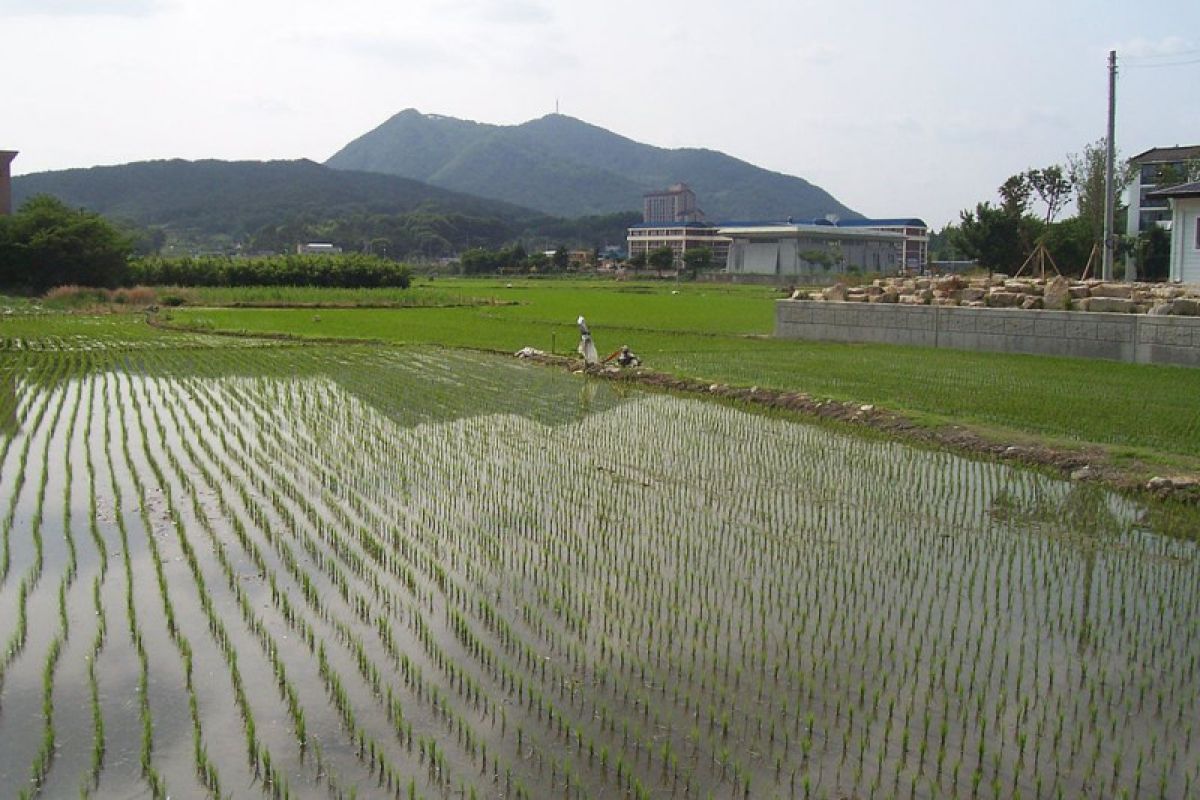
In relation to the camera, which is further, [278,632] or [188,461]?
[188,461]

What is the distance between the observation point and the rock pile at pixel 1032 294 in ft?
56.1

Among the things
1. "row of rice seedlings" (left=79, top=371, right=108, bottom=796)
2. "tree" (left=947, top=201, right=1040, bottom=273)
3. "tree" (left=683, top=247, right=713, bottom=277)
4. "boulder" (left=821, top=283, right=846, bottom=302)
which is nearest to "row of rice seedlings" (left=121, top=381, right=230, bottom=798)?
"row of rice seedlings" (left=79, top=371, right=108, bottom=796)

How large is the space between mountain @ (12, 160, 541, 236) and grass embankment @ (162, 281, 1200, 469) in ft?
334

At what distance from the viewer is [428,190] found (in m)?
174

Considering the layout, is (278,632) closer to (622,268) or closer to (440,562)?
(440,562)

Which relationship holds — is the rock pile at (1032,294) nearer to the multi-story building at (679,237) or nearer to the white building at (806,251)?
the white building at (806,251)

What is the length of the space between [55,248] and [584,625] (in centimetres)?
3487

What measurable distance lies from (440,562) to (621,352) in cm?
1077

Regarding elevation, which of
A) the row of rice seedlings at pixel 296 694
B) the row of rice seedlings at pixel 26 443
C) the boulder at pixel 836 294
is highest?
the boulder at pixel 836 294

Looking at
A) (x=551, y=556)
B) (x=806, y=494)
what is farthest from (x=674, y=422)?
(x=551, y=556)

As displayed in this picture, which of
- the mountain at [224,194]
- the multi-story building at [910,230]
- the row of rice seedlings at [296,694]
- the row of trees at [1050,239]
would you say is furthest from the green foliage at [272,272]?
the mountain at [224,194]

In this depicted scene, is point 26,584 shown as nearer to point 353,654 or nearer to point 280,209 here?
point 353,654

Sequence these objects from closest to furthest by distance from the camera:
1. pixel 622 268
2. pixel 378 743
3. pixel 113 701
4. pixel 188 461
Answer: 1. pixel 378 743
2. pixel 113 701
3. pixel 188 461
4. pixel 622 268

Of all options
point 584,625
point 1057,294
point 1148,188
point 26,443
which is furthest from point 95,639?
point 1148,188
